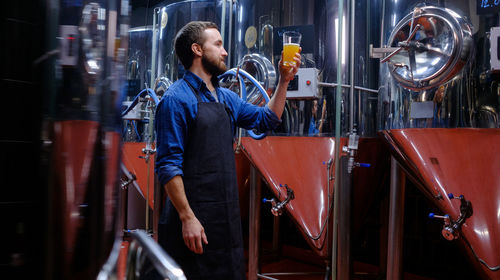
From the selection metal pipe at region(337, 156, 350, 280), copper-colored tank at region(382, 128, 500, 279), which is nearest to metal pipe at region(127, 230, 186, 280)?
copper-colored tank at region(382, 128, 500, 279)

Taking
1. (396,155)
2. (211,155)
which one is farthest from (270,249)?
(211,155)

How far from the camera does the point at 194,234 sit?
1.73 metres

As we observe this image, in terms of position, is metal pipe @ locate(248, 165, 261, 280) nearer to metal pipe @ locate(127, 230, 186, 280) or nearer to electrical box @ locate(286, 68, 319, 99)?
electrical box @ locate(286, 68, 319, 99)

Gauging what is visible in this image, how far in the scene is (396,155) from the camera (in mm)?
2320

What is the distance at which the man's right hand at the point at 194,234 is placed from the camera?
1.73m

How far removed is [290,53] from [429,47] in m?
0.65

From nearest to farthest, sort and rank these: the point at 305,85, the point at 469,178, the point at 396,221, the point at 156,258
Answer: the point at 156,258 < the point at 469,178 < the point at 396,221 < the point at 305,85

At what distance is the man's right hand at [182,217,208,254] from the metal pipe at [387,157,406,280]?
126 centimetres

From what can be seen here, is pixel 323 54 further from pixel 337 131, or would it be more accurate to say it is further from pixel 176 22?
pixel 176 22

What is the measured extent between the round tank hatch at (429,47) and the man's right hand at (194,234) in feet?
3.99

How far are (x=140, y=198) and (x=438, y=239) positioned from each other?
3550 mm

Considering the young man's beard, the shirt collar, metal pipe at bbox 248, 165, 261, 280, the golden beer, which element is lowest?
metal pipe at bbox 248, 165, 261, 280

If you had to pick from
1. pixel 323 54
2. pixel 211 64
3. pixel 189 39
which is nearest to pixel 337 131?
pixel 323 54

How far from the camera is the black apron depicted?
180cm
